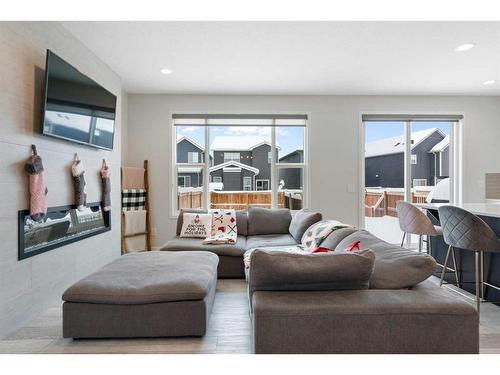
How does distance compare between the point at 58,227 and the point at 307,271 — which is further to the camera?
the point at 58,227

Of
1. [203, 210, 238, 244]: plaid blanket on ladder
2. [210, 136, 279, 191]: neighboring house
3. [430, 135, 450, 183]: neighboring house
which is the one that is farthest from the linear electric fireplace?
[430, 135, 450, 183]: neighboring house

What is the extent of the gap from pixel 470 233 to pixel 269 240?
2085 mm

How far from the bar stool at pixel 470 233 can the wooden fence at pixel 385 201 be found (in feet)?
8.55

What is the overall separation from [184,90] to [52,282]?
10.4ft

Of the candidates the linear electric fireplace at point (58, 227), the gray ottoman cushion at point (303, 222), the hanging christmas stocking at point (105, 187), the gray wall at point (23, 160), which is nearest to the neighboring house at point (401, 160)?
the gray ottoman cushion at point (303, 222)

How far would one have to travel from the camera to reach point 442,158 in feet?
16.9

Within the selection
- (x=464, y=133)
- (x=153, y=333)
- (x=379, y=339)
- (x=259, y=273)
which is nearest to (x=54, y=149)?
(x=153, y=333)

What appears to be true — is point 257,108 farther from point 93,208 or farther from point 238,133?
point 93,208

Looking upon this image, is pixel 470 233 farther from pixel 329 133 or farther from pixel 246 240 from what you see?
pixel 329 133

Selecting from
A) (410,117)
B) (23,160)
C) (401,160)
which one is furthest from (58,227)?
(410,117)

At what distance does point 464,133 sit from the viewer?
501 centimetres

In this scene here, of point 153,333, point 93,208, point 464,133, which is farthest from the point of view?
point 464,133

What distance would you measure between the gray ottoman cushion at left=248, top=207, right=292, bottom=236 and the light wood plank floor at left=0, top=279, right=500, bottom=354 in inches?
68.6

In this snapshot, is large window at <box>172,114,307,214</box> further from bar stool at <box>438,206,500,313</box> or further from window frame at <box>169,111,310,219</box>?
bar stool at <box>438,206,500,313</box>
